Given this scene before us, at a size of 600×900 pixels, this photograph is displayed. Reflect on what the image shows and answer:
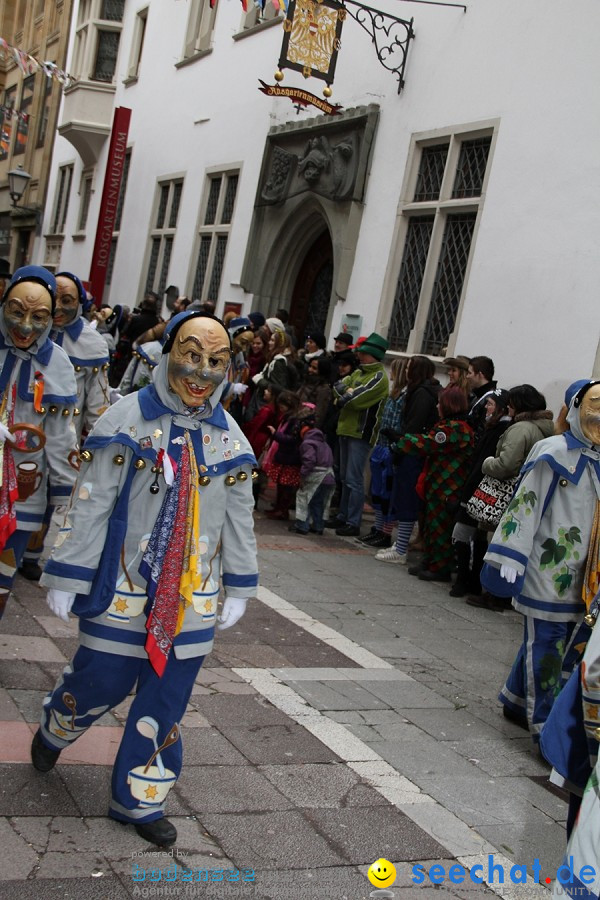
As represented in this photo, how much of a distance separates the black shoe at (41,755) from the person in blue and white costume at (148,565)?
0.59 feet

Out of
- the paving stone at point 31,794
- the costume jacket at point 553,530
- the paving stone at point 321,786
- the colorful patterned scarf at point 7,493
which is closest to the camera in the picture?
the paving stone at point 31,794

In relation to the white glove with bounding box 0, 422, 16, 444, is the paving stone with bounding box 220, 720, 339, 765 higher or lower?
lower

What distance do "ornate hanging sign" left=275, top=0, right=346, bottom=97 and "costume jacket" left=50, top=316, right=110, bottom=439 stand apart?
5796 mm

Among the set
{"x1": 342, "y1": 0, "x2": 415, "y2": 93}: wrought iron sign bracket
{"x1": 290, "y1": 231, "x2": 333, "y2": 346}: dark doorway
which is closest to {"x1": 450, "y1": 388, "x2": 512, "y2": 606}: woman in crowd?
{"x1": 342, "y1": 0, "x2": 415, "y2": 93}: wrought iron sign bracket

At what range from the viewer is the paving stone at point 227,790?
13.6ft

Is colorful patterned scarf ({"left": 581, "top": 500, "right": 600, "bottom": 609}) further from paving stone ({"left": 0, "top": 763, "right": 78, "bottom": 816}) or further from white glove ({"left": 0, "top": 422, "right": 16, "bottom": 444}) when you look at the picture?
white glove ({"left": 0, "top": 422, "right": 16, "bottom": 444})

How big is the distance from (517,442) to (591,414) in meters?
2.57

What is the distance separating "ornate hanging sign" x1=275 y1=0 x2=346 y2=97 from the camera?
12055 mm

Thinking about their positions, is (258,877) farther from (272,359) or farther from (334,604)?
(272,359)

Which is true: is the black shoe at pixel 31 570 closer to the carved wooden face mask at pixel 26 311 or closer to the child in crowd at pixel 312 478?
the carved wooden face mask at pixel 26 311

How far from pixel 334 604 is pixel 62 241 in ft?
69.4

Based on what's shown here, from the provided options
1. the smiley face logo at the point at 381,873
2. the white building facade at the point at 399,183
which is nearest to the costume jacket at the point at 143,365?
the white building facade at the point at 399,183

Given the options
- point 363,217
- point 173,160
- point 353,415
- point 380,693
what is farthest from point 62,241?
point 380,693

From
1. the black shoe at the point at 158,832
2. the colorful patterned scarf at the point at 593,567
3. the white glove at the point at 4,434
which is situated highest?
the white glove at the point at 4,434
